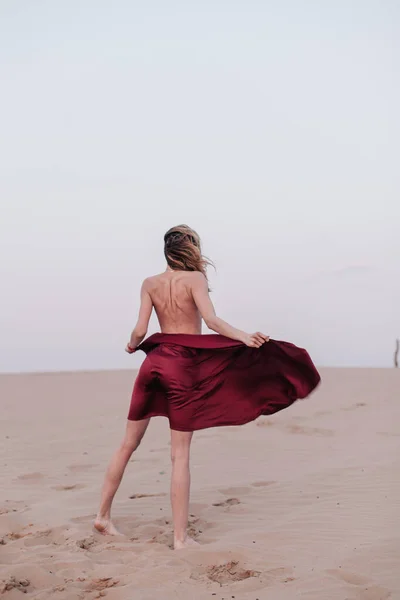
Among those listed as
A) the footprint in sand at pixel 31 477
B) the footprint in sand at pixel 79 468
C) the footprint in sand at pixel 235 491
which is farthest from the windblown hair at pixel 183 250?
Answer: the footprint in sand at pixel 79 468

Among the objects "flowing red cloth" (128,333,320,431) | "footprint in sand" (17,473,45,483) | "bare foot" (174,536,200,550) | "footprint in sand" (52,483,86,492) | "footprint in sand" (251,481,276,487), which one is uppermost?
"flowing red cloth" (128,333,320,431)

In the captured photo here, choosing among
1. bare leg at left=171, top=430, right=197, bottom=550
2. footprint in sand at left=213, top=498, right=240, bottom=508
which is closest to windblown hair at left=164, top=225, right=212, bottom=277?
bare leg at left=171, top=430, right=197, bottom=550

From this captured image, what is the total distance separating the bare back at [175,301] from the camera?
5.13 meters

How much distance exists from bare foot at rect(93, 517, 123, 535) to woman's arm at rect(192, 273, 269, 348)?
1829mm

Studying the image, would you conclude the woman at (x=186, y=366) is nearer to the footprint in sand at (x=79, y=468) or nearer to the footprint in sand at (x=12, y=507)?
the footprint in sand at (x=12, y=507)

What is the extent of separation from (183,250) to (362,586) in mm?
2539

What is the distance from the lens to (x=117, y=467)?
5.43 meters

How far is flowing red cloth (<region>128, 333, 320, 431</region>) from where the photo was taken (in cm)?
518

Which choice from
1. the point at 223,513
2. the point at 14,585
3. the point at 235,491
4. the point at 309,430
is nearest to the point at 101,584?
the point at 14,585

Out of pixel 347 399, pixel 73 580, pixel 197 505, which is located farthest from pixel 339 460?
pixel 347 399

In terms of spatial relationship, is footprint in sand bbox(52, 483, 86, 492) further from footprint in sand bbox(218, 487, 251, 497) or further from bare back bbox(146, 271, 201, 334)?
bare back bbox(146, 271, 201, 334)

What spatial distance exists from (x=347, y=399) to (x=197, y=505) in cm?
914

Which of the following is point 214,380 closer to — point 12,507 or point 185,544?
point 185,544

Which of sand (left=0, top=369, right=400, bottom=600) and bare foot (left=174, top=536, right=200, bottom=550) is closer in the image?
sand (left=0, top=369, right=400, bottom=600)
